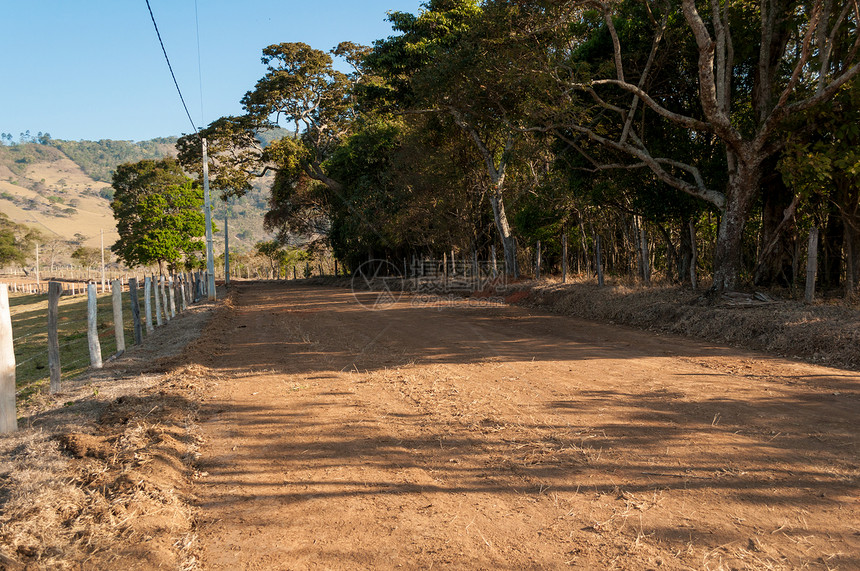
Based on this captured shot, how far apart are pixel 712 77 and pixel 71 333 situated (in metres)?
22.9

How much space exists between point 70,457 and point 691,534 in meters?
4.60

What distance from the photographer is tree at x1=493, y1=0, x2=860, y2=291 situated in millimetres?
10906

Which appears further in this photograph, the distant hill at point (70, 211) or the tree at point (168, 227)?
the distant hill at point (70, 211)

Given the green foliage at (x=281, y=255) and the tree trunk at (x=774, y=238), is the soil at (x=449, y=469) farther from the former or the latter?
the green foliage at (x=281, y=255)

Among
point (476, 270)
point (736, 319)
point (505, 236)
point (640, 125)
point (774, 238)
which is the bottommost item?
point (736, 319)

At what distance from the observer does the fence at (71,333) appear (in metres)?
5.45

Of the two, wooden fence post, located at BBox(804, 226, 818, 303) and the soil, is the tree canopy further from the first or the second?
the soil

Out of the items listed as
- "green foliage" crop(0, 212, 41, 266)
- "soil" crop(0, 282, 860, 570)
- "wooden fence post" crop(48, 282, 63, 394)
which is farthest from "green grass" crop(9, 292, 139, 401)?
"green foliage" crop(0, 212, 41, 266)

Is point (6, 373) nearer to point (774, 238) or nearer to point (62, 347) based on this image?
point (774, 238)

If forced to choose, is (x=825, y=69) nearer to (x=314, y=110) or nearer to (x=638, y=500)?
(x=638, y=500)

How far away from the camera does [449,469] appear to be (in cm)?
442

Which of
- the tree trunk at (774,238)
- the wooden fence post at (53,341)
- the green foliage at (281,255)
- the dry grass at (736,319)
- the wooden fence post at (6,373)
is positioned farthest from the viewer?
the green foliage at (281,255)

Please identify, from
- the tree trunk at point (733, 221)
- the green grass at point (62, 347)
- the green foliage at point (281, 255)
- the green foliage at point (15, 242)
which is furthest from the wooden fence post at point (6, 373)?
the green foliage at point (15, 242)

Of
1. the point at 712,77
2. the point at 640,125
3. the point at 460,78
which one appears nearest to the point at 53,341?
the point at 712,77
